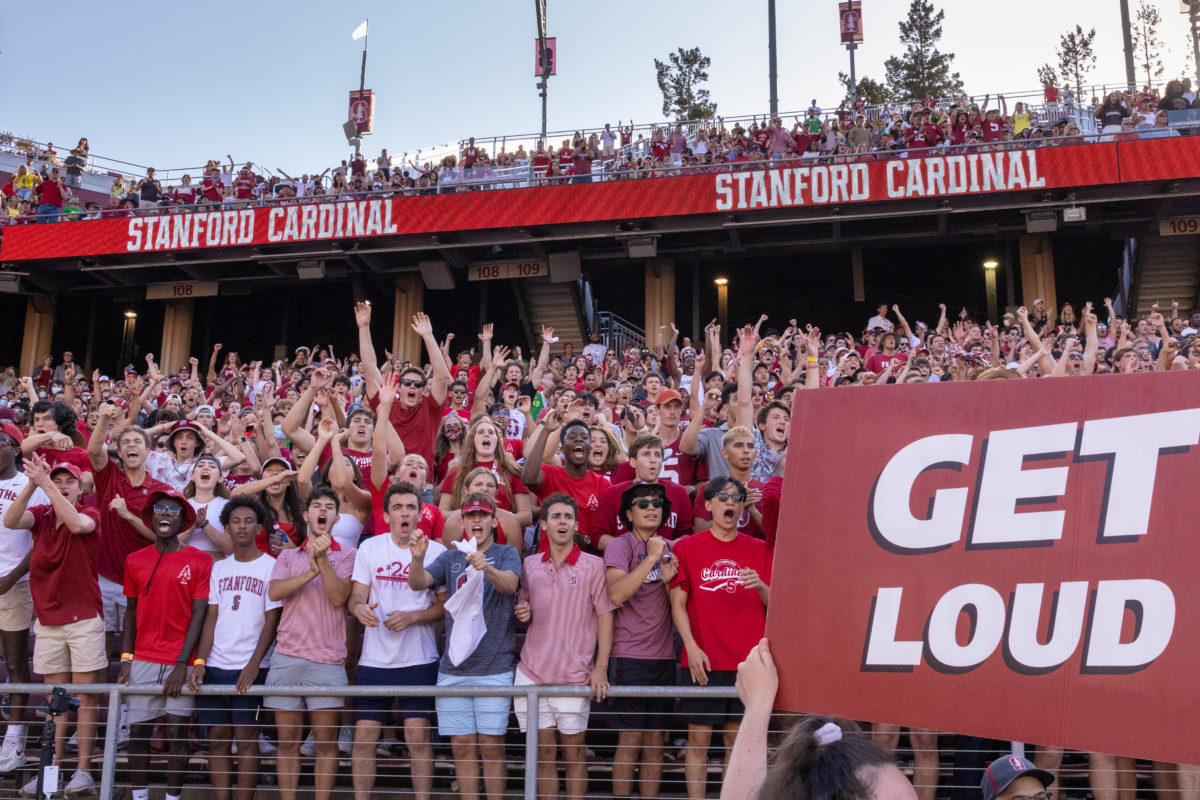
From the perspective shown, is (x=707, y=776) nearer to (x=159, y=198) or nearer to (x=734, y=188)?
(x=734, y=188)

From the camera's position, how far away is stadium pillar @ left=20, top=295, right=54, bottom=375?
23250 mm

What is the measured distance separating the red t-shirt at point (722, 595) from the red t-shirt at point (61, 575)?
3.57 meters

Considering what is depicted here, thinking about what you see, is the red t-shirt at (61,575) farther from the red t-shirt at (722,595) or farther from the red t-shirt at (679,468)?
the red t-shirt at (722,595)

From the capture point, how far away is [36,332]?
76.8ft

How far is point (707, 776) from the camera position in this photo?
480cm

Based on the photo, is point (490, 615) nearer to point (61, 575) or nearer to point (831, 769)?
point (61, 575)

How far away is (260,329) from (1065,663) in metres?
24.6

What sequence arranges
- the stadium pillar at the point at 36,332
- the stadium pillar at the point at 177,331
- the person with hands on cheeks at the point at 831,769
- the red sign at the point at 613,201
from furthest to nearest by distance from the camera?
the stadium pillar at the point at 36,332 < the stadium pillar at the point at 177,331 < the red sign at the point at 613,201 < the person with hands on cheeks at the point at 831,769

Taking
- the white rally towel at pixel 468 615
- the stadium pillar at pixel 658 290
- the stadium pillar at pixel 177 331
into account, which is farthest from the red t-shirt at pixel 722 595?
the stadium pillar at pixel 177 331

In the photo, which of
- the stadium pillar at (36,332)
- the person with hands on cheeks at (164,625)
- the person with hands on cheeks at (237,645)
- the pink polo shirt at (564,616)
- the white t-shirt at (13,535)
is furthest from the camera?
the stadium pillar at (36,332)

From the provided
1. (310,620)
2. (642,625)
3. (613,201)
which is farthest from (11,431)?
(613,201)

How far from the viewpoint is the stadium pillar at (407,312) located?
21672mm

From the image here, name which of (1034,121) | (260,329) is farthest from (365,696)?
(260,329)

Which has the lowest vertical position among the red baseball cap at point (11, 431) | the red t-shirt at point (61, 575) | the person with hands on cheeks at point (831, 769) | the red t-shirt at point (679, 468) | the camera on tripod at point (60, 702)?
the camera on tripod at point (60, 702)
